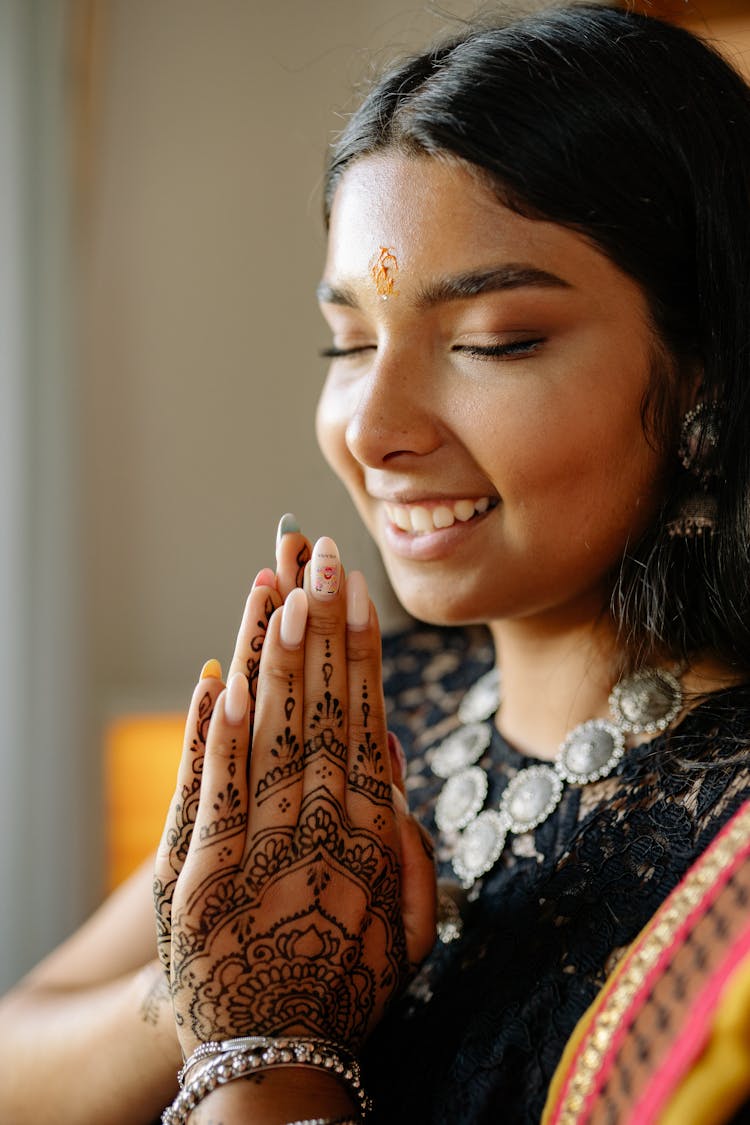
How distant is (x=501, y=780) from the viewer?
3.97 feet

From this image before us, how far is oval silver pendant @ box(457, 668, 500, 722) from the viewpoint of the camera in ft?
4.29

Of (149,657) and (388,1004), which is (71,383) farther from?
(388,1004)

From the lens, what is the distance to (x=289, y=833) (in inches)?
36.6

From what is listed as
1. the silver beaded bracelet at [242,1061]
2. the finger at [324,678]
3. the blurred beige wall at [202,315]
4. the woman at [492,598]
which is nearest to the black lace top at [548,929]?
the woman at [492,598]

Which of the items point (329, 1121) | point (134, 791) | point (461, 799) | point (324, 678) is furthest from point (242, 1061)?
point (134, 791)

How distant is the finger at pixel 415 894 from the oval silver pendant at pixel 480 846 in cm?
12

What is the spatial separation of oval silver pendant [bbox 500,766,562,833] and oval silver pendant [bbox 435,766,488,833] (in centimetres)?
4

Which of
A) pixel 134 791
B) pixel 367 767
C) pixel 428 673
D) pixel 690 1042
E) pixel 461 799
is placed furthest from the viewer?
pixel 134 791

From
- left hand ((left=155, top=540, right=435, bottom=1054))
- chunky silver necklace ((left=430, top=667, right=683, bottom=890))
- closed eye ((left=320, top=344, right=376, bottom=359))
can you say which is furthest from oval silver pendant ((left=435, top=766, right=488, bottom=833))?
closed eye ((left=320, top=344, right=376, bottom=359))

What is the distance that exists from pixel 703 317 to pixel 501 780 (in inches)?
19.7

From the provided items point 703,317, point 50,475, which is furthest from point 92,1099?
point 50,475

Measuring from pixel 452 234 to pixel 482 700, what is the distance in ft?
1.83

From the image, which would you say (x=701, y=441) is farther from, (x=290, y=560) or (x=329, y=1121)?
(x=329, y=1121)

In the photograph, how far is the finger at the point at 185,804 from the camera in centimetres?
95
